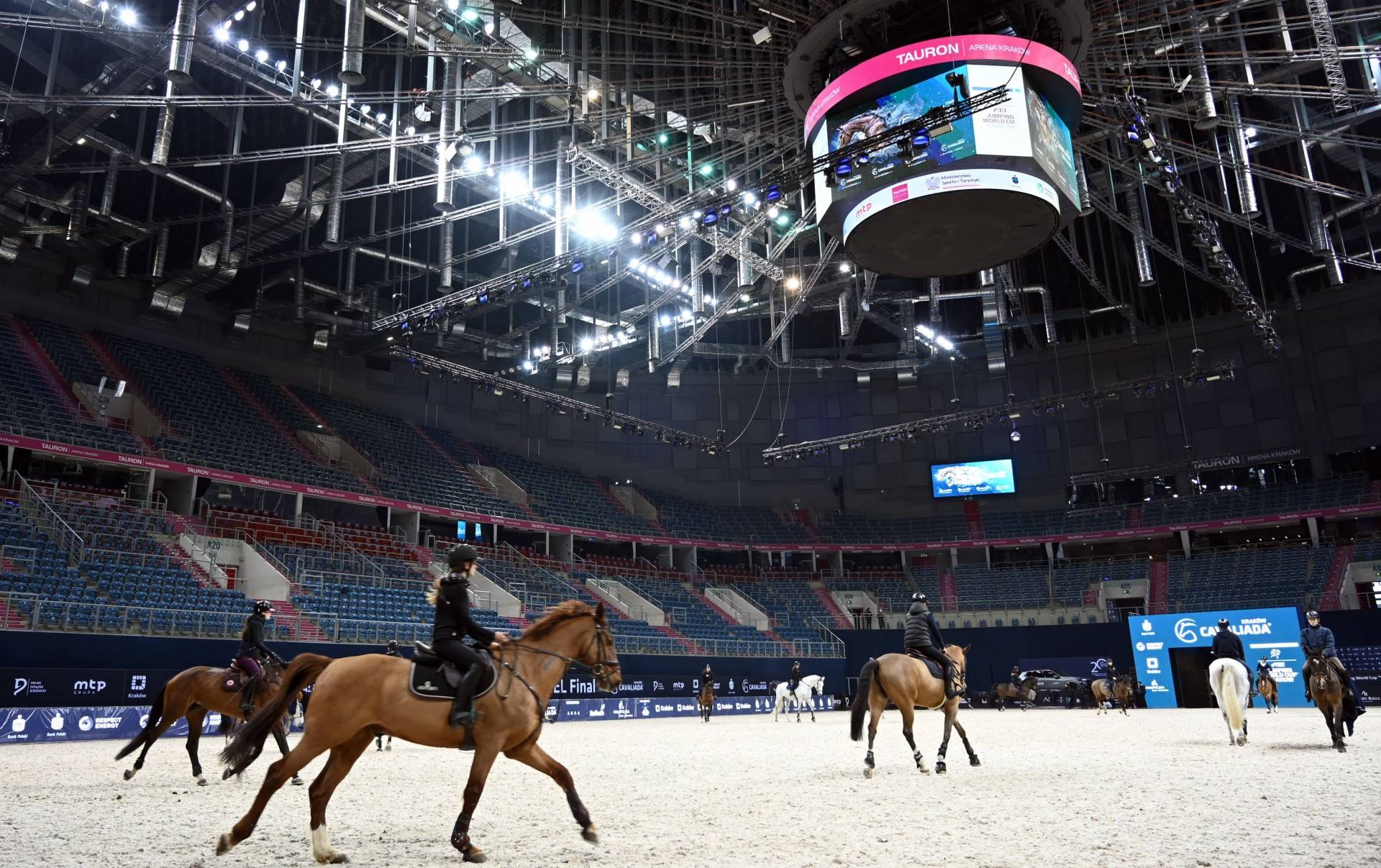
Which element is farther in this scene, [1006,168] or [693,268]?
[693,268]

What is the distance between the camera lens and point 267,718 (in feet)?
22.6

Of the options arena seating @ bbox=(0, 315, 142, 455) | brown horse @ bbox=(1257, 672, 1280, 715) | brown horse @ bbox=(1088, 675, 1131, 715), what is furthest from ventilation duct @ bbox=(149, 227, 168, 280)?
brown horse @ bbox=(1257, 672, 1280, 715)

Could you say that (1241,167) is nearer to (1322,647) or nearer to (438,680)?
(1322,647)

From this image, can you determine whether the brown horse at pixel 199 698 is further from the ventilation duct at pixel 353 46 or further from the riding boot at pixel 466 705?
the ventilation duct at pixel 353 46

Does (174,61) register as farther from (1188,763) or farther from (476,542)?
(476,542)

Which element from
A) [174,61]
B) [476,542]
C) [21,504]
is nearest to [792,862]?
[174,61]

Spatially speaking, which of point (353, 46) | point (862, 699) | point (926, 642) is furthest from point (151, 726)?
point (353, 46)

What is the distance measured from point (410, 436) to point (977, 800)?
128ft

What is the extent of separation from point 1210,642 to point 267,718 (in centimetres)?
3576

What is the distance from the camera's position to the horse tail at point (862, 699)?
11758 millimetres

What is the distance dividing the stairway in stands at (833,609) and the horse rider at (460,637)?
40.0 meters

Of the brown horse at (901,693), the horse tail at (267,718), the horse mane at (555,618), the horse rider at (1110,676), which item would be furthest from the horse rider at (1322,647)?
the horse rider at (1110,676)

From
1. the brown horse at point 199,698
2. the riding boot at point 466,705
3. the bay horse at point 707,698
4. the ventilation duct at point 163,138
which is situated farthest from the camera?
the bay horse at point 707,698

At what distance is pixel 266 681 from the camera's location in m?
11.7
